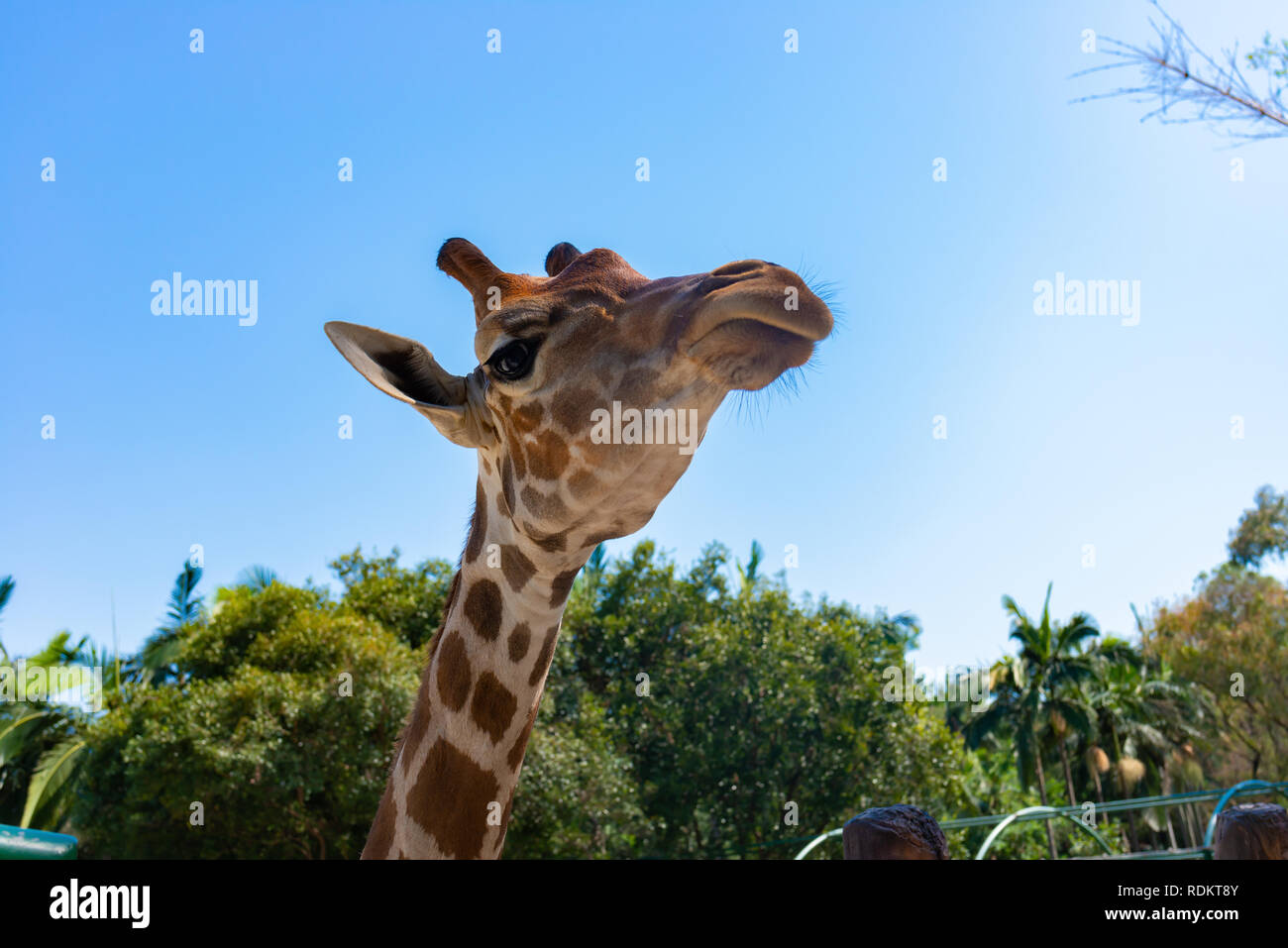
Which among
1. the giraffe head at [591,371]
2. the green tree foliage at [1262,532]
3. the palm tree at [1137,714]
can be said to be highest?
the green tree foliage at [1262,532]

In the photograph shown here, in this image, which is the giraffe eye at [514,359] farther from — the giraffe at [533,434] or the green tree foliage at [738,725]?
the green tree foliage at [738,725]

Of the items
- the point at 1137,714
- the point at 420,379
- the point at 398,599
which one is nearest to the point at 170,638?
the point at 398,599

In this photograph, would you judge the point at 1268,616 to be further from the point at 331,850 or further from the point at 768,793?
the point at 331,850

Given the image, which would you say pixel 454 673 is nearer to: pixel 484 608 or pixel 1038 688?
pixel 484 608

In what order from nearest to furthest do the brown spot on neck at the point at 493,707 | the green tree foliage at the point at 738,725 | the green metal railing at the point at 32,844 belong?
the green metal railing at the point at 32,844 < the brown spot on neck at the point at 493,707 < the green tree foliage at the point at 738,725

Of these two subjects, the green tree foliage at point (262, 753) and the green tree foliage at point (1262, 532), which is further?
the green tree foliage at point (1262, 532)

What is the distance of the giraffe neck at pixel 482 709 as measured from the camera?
275 centimetres

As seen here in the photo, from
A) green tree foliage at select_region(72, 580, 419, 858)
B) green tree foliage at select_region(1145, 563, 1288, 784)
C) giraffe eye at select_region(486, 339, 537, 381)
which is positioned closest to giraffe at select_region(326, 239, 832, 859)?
giraffe eye at select_region(486, 339, 537, 381)

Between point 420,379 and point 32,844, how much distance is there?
1.69m

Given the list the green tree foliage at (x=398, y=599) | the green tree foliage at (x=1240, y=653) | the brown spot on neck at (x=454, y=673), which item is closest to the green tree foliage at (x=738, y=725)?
the green tree foliage at (x=398, y=599)

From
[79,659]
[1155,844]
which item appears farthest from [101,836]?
[1155,844]

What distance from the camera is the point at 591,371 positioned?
2.65m

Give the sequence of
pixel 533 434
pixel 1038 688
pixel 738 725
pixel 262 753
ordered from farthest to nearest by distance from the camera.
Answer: pixel 1038 688, pixel 738 725, pixel 262 753, pixel 533 434

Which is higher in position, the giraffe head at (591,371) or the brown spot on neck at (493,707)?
the giraffe head at (591,371)
